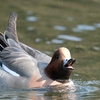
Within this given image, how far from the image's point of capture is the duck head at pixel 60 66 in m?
10.0

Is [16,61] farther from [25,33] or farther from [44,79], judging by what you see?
[25,33]

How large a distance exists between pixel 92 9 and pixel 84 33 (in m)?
2.42

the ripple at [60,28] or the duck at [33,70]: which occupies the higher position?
the ripple at [60,28]

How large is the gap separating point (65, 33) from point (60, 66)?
423 centimetres

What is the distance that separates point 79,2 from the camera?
17344mm

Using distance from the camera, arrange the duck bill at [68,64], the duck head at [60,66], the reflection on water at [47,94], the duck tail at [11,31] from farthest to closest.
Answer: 1. the duck tail at [11,31]
2. the duck head at [60,66]
3. the duck bill at [68,64]
4. the reflection on water at [47,94]

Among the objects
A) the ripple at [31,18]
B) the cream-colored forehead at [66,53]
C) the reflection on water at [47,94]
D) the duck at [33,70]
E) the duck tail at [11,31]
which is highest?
the ripple at [31,18]

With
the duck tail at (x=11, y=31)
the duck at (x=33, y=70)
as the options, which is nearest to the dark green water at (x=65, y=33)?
the duck at (x=33, y=70)

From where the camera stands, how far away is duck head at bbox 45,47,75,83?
10.0m

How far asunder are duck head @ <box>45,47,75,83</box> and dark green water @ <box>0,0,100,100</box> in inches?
11.2

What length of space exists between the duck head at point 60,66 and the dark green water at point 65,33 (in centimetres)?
28

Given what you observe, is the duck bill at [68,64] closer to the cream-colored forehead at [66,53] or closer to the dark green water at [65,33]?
the cream-colored forehead at [66,53]

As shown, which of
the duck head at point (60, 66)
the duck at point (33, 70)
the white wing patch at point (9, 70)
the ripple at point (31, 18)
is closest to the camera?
the duck head at point (60, 66)

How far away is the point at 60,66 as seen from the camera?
33.3 feet
